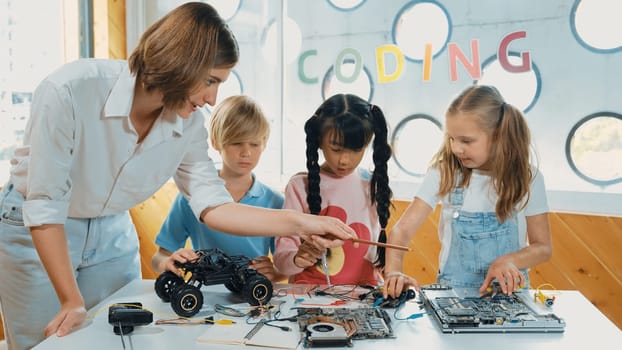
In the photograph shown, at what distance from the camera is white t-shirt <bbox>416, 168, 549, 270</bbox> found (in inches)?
67.7

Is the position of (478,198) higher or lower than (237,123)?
lower

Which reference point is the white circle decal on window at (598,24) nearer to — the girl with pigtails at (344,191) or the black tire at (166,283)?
the girl with pigtails at (344,191)

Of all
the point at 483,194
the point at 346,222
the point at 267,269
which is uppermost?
the point at 483,194

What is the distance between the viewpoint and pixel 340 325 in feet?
4.02

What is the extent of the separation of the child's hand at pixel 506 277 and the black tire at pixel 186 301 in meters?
0.69

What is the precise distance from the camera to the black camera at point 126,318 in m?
1.22

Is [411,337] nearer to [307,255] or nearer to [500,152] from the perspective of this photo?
[307,255]

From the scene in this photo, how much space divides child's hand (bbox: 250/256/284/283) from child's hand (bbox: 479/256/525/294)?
0.58 metres

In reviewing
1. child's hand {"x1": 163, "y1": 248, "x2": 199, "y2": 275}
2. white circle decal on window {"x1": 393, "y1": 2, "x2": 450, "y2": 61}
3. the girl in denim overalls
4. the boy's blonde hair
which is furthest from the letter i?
child's hand {"x1": 163, "y1": 248, "x2": 199, "y2": 275}

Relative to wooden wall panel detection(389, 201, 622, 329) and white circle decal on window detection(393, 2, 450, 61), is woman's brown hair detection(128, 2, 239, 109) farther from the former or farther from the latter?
wooden wall panel detection(389, 201, 622, 329)

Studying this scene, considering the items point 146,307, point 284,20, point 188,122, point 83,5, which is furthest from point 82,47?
point 146,307

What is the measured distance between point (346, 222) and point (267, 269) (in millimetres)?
290

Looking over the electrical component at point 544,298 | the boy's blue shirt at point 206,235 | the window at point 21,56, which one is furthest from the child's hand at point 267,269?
the window at point 21,56

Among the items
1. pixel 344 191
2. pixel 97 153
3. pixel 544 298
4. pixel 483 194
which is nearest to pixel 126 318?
pixel 97 153
